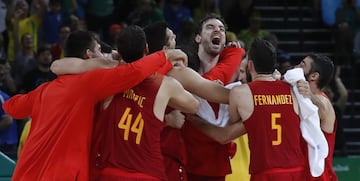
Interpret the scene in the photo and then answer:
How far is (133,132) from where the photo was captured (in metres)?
8.21

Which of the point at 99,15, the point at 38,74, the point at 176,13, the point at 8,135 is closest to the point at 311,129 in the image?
the point at 8,135

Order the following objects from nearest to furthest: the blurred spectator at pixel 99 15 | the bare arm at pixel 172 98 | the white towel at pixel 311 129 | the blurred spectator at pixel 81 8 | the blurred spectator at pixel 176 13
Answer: the bare arm at pixel 172 98, the white towel at pixel 311 129, the blurred spectator at pixel 81 8, the blurred spectator at pixel 99 15, the blurred spectator at pixel 176 13

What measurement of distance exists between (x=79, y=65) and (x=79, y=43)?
19 centimetres

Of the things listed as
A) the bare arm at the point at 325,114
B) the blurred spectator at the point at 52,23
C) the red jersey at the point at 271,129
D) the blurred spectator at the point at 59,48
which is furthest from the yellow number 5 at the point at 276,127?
the blurred spectator at the point at 52,23

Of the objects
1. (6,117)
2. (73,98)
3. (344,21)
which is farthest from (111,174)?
(344,21)

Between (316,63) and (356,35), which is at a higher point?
(316,63)

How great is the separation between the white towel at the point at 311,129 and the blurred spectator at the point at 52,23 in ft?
25.2

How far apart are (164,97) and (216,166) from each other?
129 cm

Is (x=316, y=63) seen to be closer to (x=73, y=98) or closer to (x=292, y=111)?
(x=292, y=111)

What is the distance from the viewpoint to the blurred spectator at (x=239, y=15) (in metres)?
17.5

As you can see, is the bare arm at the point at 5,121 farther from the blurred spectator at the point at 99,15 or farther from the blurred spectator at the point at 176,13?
the blurred spectator at the point at 176,13

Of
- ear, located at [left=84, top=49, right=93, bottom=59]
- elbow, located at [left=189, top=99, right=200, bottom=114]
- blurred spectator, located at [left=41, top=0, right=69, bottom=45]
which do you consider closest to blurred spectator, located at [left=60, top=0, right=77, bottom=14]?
blurred spectator, located at [left=41, top=0, right=69, bottom=45]

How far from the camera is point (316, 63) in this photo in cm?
932

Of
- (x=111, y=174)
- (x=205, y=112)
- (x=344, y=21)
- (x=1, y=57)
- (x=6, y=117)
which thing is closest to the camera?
(x=111, y=174)
